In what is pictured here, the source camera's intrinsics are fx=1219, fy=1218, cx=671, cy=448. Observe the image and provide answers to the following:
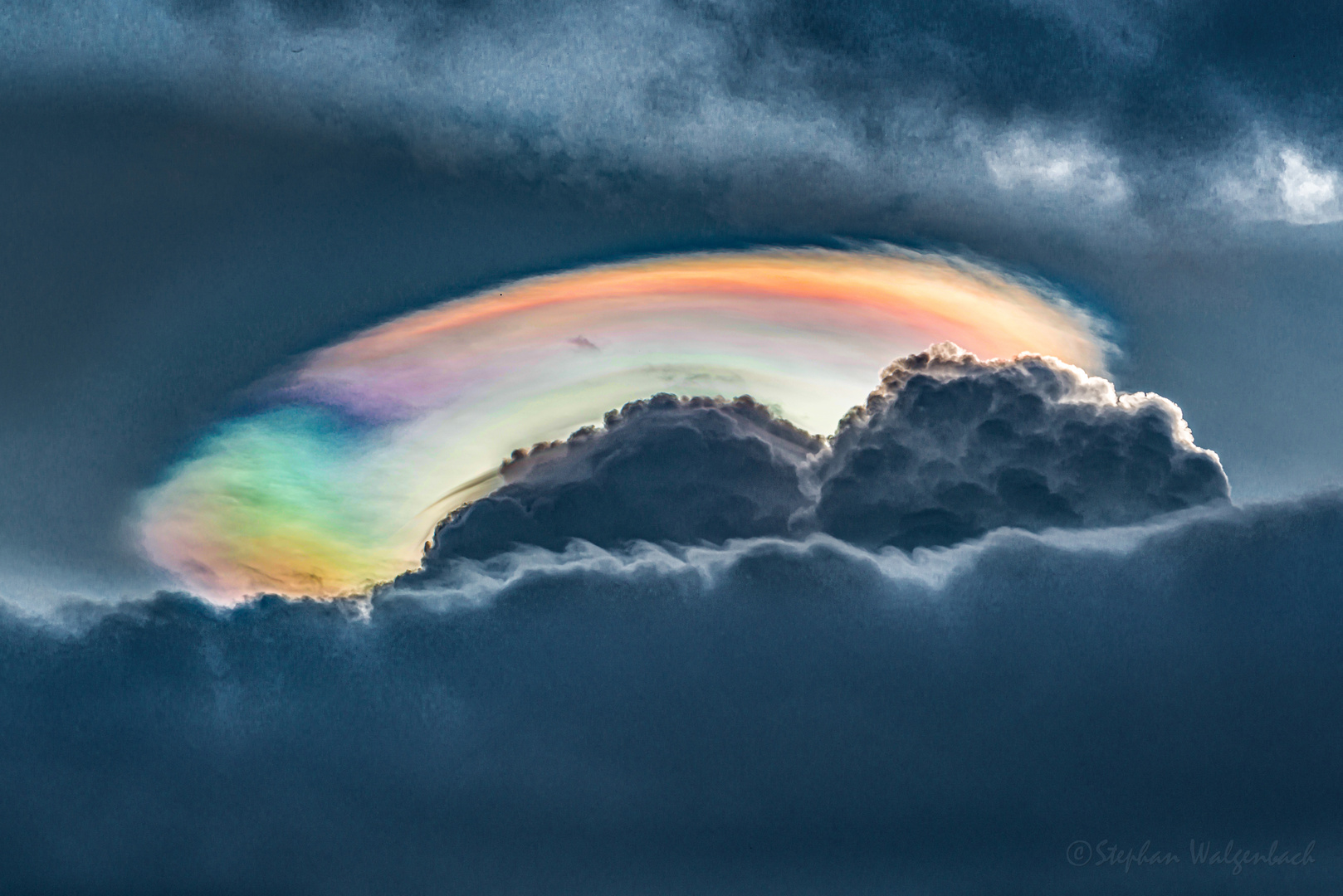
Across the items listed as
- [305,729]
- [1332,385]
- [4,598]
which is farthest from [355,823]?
[1332,385]

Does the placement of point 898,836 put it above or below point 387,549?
below

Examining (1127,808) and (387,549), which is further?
(387,549)

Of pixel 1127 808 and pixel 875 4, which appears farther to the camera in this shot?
pixel 875 4

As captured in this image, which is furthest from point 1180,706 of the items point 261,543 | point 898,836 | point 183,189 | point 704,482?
point 183,189

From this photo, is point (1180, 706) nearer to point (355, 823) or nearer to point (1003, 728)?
point (1003, 728)

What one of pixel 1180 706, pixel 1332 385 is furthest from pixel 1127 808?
pixel 1332 385

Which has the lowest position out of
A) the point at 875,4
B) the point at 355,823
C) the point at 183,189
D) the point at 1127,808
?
the point at 355,823

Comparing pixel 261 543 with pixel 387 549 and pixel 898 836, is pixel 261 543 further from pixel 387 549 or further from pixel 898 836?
pixel 898 836

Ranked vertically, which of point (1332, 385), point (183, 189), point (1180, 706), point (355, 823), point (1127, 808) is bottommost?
point (355, 823)

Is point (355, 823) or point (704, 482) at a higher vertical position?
point (704, 482)
